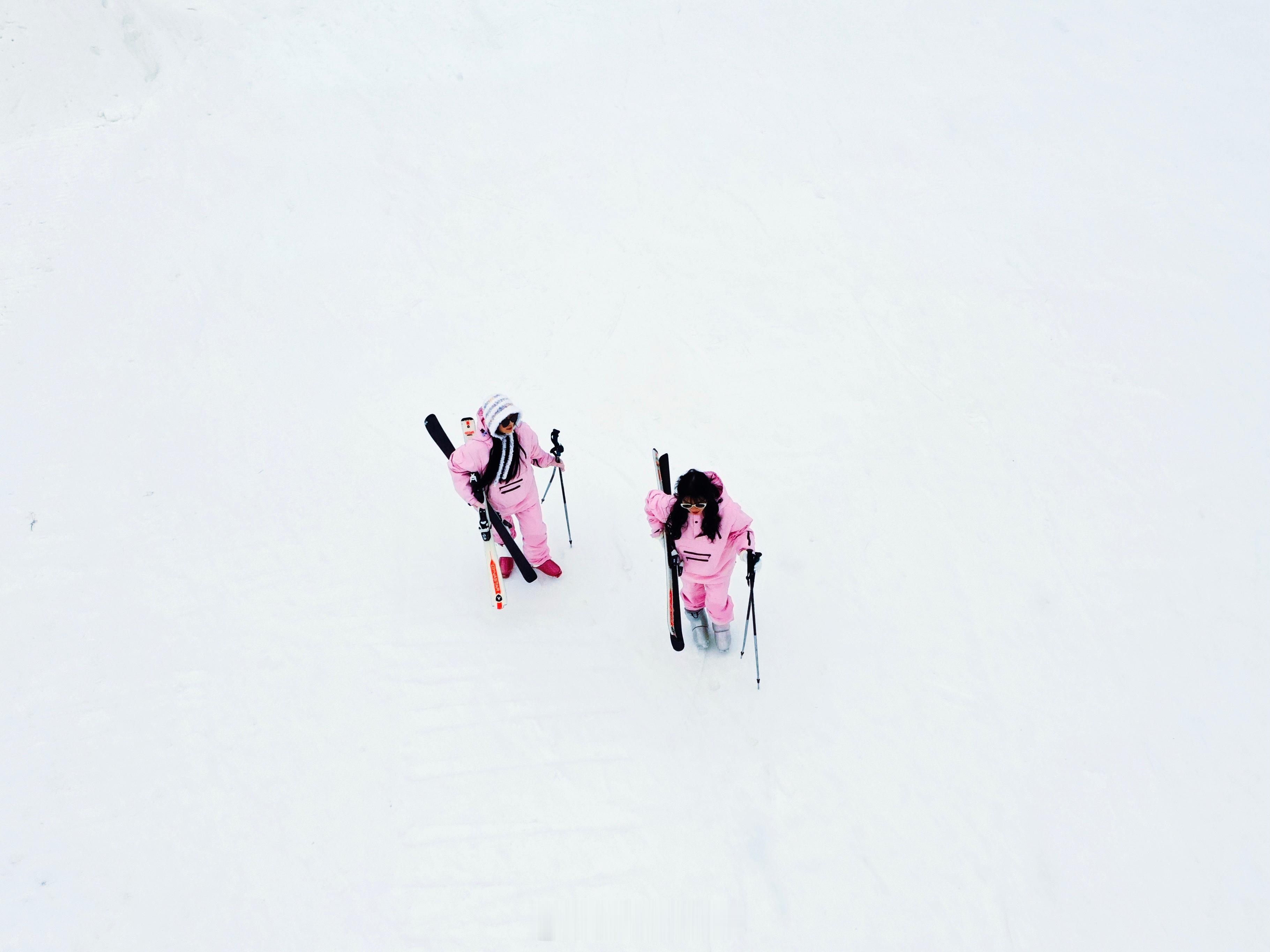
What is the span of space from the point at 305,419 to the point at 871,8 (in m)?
9.44

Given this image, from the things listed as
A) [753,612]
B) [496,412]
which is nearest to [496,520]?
[496,412]

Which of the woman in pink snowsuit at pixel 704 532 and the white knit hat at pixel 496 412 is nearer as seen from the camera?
the woman in pink snowsuit at pixel 704 532

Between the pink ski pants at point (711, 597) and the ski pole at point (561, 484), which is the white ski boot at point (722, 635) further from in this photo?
the ski pole at point (561, 484)

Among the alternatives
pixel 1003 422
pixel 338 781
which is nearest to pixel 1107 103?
pixel 1003 422

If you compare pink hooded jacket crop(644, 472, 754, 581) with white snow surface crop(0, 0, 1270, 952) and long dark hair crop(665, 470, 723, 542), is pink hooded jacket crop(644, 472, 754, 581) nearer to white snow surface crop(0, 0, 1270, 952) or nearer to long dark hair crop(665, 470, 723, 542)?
long dark hair crop(665, 470, 723, 542)

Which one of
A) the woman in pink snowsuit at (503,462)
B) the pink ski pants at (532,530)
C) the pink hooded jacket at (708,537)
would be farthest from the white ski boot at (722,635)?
the woman in pink snowsuit at (503,462)

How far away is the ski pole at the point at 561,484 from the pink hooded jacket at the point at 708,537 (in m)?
0.94

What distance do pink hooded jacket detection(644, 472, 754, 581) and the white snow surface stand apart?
0.98 metres

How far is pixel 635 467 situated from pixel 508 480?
1835mm

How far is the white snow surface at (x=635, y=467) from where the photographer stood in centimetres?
457

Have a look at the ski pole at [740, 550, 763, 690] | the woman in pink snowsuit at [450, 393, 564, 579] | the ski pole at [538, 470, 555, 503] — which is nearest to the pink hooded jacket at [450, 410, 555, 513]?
the woman in pink snowsuit at [450, 393, 564, 579]

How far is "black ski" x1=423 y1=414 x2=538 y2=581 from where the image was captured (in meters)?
5.08

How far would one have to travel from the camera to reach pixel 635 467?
22.1 ft

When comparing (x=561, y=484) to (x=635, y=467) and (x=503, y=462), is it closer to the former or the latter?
(x=635, y=467)
